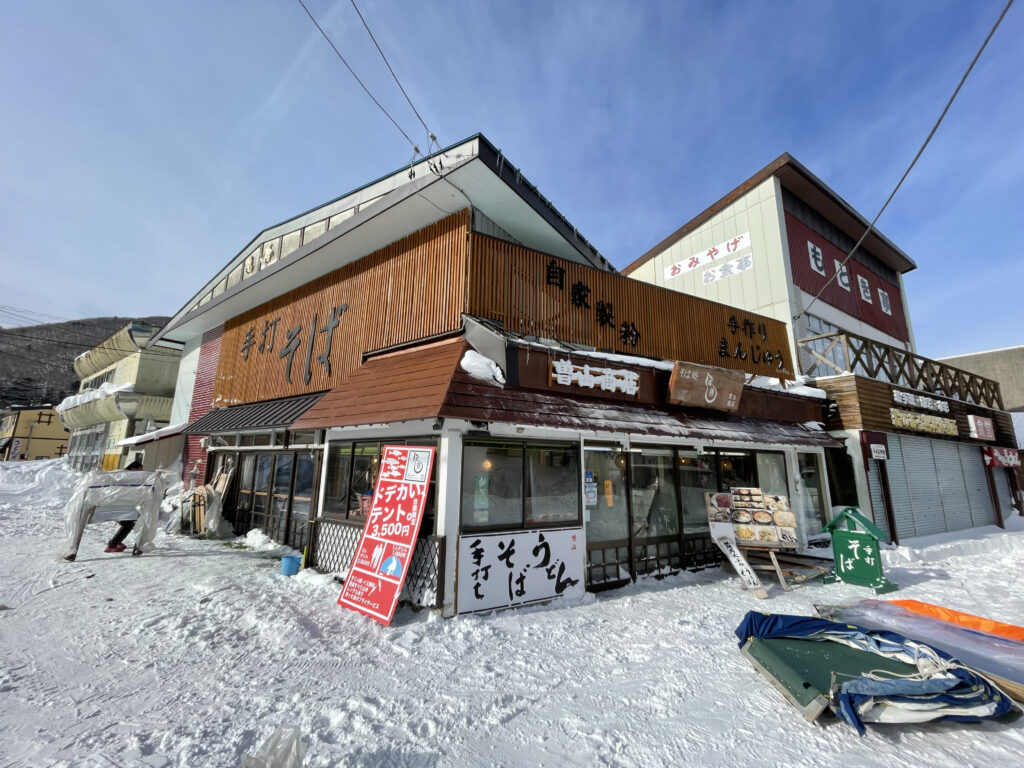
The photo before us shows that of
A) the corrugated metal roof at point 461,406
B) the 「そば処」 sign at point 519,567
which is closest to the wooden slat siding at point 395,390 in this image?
the corrugated metal roof at point 461,406

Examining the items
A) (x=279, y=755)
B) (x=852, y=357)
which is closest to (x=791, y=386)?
(x=852, y=357)

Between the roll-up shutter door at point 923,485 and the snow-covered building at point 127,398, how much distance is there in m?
30.0

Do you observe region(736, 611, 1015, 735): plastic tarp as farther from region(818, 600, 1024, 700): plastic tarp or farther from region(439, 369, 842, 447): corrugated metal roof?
region(439, 369, 842, 447): corrugated metal roof

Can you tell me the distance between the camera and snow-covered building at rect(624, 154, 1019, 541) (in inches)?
509

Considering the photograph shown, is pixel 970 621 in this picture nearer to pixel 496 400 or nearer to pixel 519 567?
pixel 519 567

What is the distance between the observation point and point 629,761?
3.28 meters

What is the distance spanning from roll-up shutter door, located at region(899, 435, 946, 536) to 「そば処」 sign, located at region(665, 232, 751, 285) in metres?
8.42

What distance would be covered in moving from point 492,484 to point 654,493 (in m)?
4.22

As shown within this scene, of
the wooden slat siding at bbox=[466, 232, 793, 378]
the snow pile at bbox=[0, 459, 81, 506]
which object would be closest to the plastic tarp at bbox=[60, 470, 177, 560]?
the wooden slat siding at bbox=[466, 232, 793, 378]

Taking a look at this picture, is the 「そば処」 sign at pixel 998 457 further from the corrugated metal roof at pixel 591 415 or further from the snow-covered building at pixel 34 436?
the snow-covered building at pixel 34 436

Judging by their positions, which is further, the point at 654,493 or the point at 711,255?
the point at 711,255

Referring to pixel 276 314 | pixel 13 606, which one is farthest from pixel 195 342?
pixel 13 606

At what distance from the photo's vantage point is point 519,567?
688 centimetres

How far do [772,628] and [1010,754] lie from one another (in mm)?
1856
